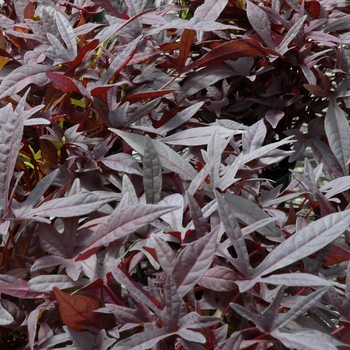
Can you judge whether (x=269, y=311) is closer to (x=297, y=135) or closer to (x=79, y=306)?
(x=79, y=306)

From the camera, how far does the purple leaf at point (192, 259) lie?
1.80ft

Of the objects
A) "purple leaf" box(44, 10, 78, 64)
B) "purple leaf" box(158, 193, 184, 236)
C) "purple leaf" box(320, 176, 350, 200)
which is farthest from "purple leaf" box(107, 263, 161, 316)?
"purple leaf" box(44, 10, 78, 64)

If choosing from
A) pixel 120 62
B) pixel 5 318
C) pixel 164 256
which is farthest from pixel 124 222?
pixel 120 62

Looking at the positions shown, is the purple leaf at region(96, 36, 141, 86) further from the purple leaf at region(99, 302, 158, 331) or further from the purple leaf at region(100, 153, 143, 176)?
the purple leaf at region(99, 302, 158, 331)

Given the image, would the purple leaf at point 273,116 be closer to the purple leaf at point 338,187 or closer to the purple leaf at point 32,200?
the purple leaf at point 338,187

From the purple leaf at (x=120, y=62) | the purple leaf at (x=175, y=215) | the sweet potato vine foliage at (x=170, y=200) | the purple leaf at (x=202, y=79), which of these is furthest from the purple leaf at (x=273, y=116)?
the purple leaf at (x=175, y=215)

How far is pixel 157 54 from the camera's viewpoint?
1.01 m

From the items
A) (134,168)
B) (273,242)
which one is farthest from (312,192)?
(134,168)

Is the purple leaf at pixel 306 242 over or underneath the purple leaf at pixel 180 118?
over

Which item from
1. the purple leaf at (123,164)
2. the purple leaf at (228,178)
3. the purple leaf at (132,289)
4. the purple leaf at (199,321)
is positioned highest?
the purple leaf at (228,178)

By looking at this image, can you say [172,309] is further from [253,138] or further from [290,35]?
[290,35]

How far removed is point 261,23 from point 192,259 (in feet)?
2.05

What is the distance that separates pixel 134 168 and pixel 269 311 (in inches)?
12.2

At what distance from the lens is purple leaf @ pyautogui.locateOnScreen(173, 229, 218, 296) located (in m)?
0.55
